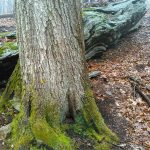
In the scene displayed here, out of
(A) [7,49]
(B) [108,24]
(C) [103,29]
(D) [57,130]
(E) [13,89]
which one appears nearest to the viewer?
(D) [57,130]

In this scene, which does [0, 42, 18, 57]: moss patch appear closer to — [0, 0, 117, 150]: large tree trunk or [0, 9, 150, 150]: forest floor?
[0, 9, 150, 150]: forest floor

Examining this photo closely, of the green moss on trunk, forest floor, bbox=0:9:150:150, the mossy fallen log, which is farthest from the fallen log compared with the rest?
the green moss on trunk

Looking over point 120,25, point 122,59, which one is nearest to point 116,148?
point 122,59

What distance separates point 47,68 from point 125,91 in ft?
10.4

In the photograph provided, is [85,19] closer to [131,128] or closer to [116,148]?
[131,128]

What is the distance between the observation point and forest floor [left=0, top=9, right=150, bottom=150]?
579 centimetres

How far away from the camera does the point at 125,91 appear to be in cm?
738

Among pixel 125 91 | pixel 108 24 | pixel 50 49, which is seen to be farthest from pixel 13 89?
pixel 108 24

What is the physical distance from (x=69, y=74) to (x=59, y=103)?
552 millimetres

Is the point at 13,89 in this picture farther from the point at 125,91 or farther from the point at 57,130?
the point at 125,91

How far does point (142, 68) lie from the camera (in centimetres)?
905

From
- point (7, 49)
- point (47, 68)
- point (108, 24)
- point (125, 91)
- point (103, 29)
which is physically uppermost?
point (108, 24)

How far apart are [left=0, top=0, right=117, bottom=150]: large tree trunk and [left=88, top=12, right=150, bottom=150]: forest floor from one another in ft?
3.01

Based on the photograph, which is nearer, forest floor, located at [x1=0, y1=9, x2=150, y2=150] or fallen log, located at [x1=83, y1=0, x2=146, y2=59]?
forest floor, located at [x1=0, y1=9, x2=150, y2=150]
